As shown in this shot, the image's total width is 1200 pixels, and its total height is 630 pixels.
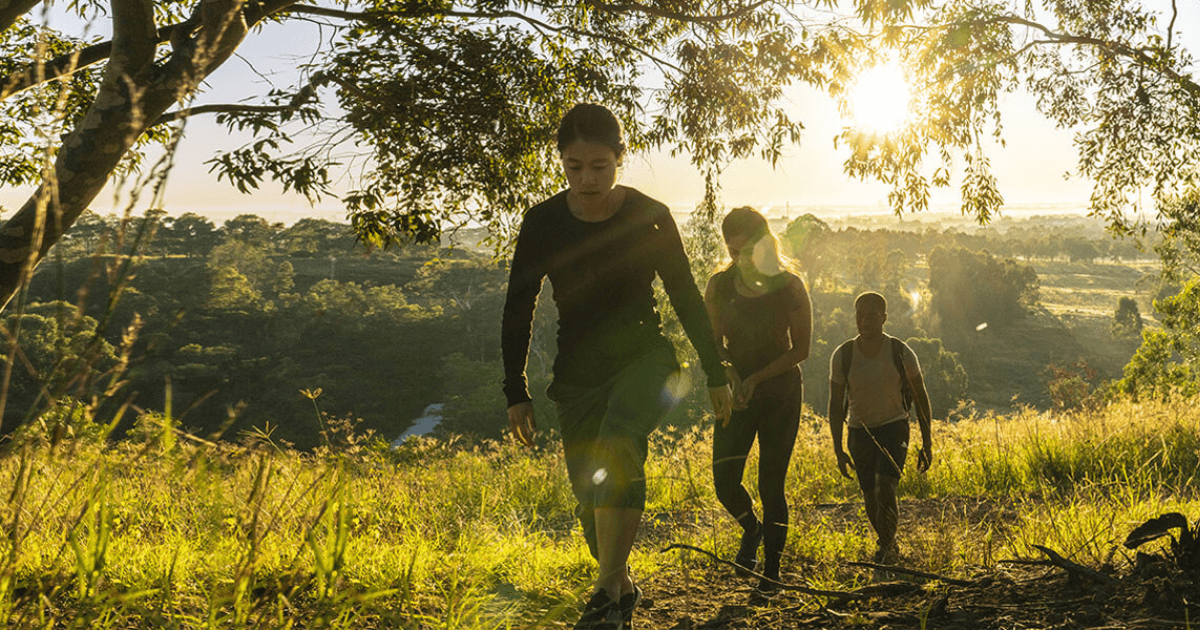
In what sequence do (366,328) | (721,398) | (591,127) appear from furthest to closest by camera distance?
(366,328) < (721,398) < (591,127)

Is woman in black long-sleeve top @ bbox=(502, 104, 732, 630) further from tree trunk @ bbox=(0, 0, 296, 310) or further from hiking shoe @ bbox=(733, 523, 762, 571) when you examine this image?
tree trunk @ bbox=(0, 0, 296, 310)

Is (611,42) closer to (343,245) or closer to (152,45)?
(152,45)

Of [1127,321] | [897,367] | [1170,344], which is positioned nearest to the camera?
[897,367]

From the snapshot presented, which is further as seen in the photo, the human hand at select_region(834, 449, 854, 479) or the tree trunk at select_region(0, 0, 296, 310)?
the human hand at select_region(834, 449, 854, 479)

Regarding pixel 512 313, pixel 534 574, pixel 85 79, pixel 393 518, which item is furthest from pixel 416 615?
pixel 85 79

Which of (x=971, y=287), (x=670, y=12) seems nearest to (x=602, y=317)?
(x=670, y=12)

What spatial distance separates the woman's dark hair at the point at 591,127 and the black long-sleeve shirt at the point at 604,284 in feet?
0.79

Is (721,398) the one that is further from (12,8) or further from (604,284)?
(12,8)

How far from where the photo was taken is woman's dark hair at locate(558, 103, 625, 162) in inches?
98.8

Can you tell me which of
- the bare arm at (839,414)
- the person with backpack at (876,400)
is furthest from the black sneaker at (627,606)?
the bare arm at (839,414)

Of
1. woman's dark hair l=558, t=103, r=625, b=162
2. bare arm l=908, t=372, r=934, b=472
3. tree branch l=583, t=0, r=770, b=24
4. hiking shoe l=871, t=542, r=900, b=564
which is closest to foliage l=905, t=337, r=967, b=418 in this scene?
tree branch l=583, t=0, r=770, b=24

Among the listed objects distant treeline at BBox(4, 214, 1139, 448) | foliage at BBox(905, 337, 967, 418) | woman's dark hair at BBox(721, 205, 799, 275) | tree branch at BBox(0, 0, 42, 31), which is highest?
tree branch at BBox(0, 0, 42, 31)

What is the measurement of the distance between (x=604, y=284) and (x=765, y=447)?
1469mm

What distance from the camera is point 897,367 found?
403 cm
